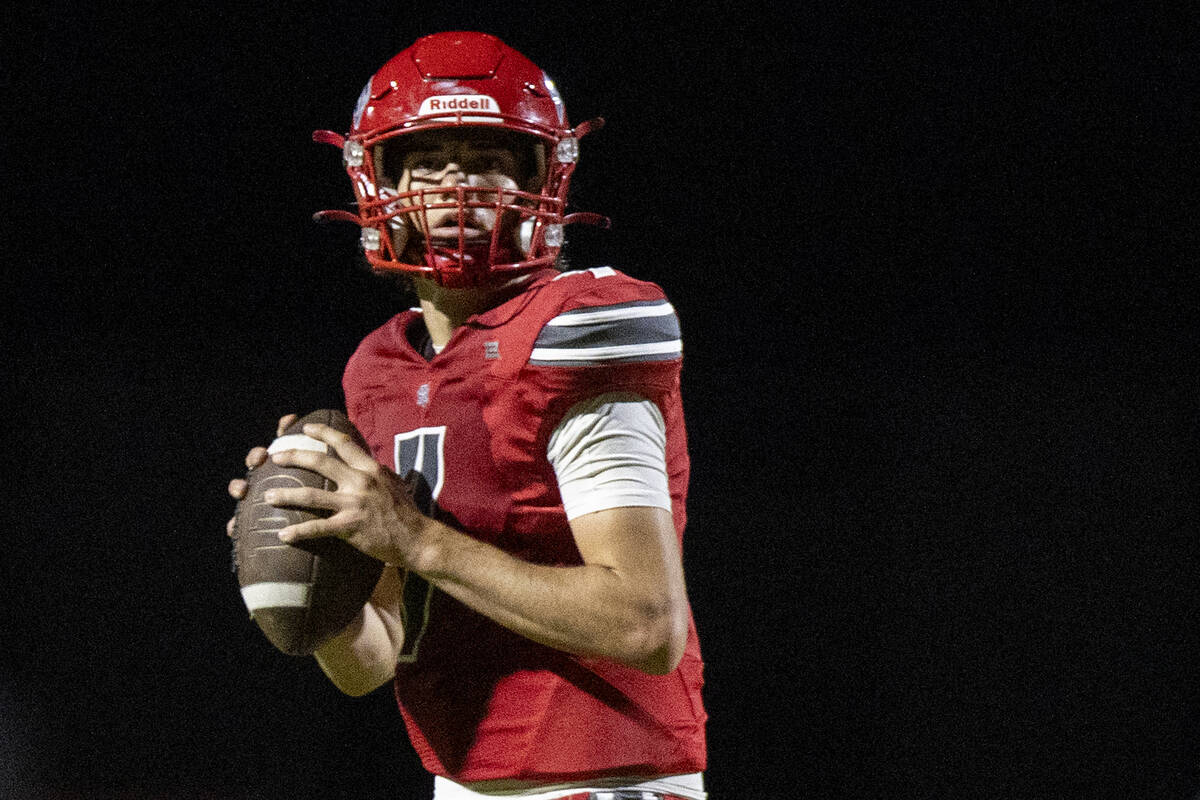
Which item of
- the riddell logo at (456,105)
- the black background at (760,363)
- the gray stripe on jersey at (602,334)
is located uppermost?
the riddell logo at (456,105)

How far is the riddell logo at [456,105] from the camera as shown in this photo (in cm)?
140

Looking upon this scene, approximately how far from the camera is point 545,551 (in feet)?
4.05

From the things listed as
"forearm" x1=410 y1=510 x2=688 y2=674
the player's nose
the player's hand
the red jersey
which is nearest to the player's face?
the player's nose

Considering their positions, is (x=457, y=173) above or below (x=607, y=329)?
above

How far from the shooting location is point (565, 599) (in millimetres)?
1117

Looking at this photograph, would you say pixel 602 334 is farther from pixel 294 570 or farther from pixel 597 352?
pixel 294 570

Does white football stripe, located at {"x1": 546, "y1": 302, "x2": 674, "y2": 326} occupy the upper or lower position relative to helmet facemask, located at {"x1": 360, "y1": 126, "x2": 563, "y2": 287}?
lower

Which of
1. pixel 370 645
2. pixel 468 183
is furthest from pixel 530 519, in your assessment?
pixel 468 183

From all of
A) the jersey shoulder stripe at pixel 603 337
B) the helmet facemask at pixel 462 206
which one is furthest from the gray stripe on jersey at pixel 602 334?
the helmet facemask at pixel 462 206

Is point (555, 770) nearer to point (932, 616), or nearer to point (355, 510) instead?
point (355, 510)

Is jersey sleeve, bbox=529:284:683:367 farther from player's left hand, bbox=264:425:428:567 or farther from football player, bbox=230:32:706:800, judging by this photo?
player's left hand, bbox=264:425:428:567

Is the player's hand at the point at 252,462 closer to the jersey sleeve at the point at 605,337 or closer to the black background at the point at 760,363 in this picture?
the jersey sleeve at the point at 605,337

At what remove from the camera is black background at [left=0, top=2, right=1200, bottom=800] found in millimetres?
2791

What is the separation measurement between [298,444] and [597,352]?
302 mm
